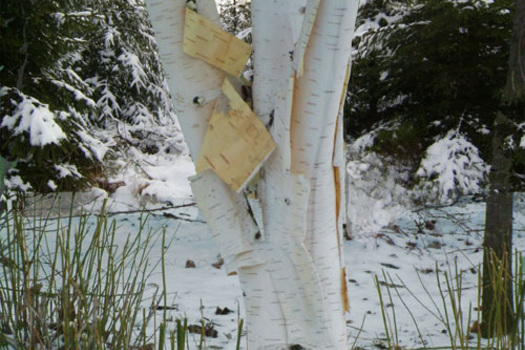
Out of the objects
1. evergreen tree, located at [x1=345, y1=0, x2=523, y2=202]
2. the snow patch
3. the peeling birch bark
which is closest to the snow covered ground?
the snow patch

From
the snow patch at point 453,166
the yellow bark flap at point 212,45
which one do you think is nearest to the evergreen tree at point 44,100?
the yellow bark flap at point 212,45

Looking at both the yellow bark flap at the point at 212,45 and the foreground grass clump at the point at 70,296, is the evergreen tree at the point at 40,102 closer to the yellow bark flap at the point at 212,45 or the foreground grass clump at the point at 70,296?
the foreground grass clump at the point at 70,296

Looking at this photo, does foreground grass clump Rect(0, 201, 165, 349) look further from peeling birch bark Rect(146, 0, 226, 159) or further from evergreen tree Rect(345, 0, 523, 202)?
evergreen tree Rect(345, 0, 523, 202)

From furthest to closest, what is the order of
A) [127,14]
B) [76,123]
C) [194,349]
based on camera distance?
[127,14]
[76,123]
[194,349]

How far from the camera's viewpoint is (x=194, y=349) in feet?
7.57

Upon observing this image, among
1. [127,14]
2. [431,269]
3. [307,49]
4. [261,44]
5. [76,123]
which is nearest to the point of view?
[307,49]

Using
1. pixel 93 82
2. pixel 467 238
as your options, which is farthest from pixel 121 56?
pixel 467 238

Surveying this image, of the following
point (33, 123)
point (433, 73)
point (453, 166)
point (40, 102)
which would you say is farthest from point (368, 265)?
point (40, 102)

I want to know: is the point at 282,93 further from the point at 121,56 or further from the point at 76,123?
the point at 121,56

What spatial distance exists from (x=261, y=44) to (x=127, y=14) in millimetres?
7036

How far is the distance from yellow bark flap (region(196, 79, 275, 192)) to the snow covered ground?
2.77 ft

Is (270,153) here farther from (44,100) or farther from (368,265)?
(44,100)

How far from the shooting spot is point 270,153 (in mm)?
1426

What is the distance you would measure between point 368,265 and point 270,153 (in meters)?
2.68
